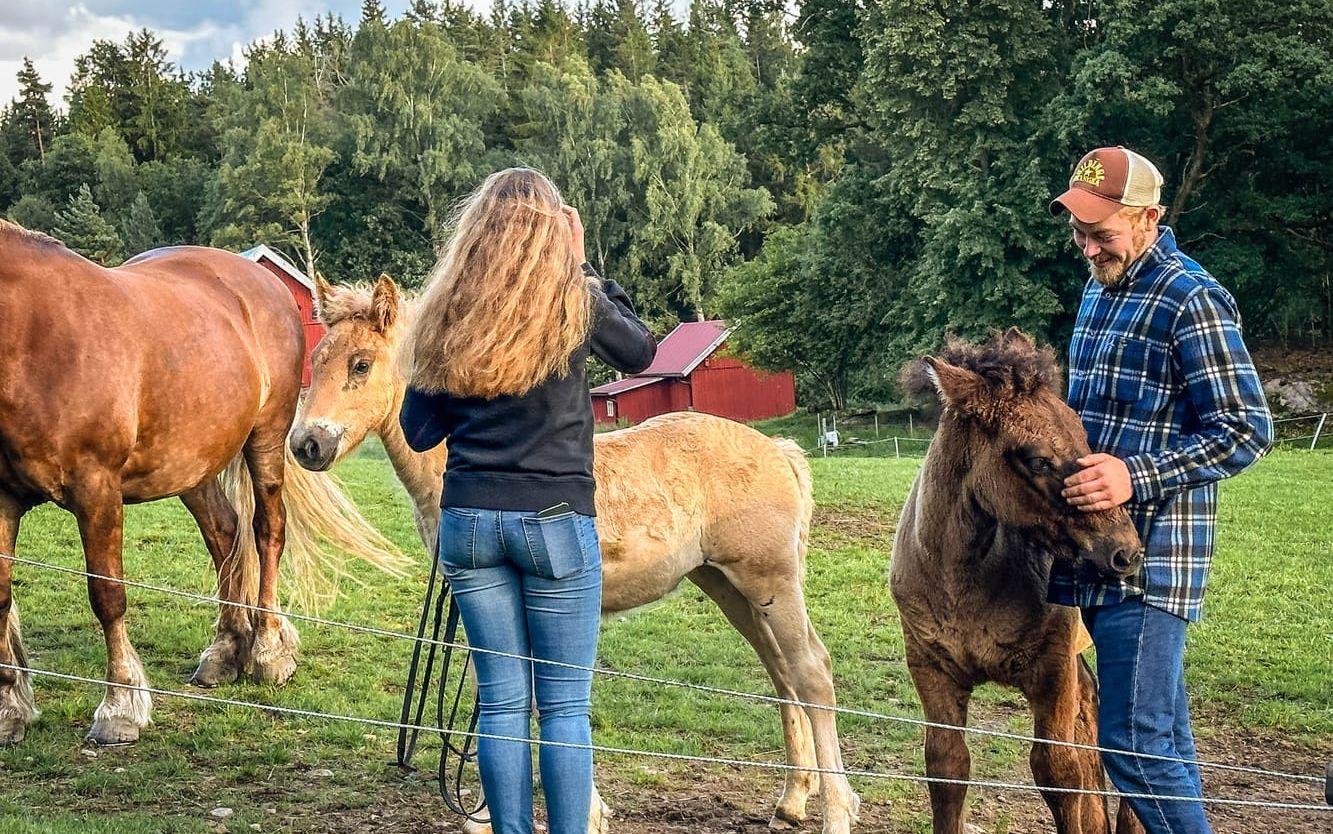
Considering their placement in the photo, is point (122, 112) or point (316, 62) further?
point (122, 112)

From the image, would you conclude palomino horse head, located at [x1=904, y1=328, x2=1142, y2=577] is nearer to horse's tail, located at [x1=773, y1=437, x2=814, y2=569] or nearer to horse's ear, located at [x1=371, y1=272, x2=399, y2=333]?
horse's tail, located at [x1=773, y1=437, x2=814, y2=569]

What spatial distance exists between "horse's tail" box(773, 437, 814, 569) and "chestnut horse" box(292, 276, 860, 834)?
0.02m

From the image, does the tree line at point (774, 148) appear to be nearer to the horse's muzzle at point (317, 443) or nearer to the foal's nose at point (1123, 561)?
the horse's muzzle at point (317, 443)

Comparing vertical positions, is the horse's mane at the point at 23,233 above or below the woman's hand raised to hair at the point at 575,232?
above

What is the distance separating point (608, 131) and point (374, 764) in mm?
53574

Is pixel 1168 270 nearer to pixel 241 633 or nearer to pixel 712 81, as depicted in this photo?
pixel 241 633

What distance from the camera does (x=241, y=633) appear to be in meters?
7.27

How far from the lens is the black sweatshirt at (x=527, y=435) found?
3.56 m

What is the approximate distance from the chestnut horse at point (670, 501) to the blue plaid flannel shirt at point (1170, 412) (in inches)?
68.3

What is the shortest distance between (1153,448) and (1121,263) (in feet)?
1.94

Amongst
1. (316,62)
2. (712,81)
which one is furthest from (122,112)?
(712,81)

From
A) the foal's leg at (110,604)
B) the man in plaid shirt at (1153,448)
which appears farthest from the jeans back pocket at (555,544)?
the foal's leg at (110,604)

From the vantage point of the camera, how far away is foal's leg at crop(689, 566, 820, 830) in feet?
17.1

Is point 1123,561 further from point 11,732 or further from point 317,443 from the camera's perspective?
point 11,732
